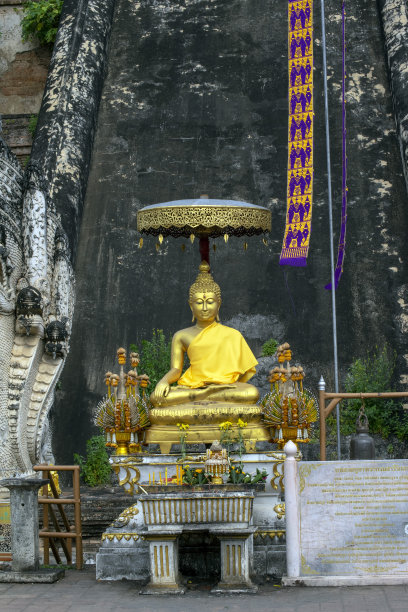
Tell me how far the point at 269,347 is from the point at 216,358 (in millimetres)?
4210

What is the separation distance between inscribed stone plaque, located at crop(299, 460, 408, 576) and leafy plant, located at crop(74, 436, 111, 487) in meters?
4.93

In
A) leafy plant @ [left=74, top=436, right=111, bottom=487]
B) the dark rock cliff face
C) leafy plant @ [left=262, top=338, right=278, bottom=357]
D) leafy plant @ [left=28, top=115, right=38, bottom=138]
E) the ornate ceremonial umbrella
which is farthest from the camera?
leafy plant @ [left=28, top=115, right=38, bottom=138]

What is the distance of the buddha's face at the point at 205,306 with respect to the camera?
904cm

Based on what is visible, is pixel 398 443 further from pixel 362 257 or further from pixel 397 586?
pixel 397 586

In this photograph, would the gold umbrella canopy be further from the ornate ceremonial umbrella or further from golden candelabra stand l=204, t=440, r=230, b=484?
golden candelabra stand l=204, t=440, r=230, b=484

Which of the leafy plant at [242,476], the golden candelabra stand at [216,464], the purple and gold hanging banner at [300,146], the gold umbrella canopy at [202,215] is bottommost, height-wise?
the leafy plant at [242,476]

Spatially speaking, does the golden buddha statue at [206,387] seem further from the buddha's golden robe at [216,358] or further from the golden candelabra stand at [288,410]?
the golden candelabra stand at [288,410]

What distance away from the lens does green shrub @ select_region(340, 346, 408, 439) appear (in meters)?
12.3

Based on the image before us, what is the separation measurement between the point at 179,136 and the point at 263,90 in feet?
5.12

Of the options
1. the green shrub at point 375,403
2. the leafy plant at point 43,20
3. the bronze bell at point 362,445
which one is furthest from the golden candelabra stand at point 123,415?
the leafy plant at point 43,20

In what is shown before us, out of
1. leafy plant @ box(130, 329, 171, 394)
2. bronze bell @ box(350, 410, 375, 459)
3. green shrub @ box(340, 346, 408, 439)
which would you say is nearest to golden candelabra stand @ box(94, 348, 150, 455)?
bronze bell @ box(350, 410, 375, 459)

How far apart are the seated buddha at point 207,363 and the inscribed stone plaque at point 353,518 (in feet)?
5.05

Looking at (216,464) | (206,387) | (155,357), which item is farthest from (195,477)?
(155,357)

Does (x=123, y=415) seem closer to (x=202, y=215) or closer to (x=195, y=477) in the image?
(x=195, y=477)
